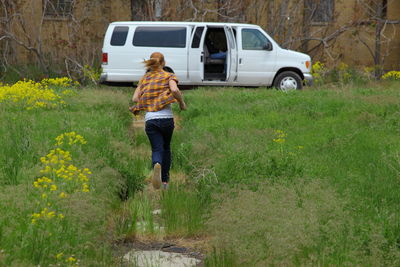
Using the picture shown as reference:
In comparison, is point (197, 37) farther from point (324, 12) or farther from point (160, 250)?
point (160, 250)

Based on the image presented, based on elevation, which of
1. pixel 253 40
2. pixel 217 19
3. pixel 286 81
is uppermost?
pixel 217 19

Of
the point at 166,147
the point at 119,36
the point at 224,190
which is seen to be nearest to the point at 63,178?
the point at 224,190

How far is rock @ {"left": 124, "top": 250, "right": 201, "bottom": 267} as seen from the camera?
219 inches

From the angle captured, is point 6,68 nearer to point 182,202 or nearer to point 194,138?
point 194,138

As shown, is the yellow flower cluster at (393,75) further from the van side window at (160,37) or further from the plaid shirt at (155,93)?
the plaid shirt at (155,93)

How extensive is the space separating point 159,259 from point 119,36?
13673 millimetres

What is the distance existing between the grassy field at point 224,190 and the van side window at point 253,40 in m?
6.71

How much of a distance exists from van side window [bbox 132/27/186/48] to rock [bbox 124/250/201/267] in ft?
42.7

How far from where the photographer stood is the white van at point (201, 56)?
18500 mm

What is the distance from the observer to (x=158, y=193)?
7.94 metres

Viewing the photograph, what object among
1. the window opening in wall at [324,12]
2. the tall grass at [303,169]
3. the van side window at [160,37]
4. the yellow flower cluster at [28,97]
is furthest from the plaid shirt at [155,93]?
the window opening in wall at [324,12]

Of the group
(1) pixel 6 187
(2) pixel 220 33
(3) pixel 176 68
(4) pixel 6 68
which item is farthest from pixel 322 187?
(4) pixel 6 68

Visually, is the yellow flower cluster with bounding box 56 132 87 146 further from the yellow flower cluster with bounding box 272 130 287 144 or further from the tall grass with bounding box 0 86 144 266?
the yellow flower cluster with bounding box 272 130 287 144

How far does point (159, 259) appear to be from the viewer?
5707mm
